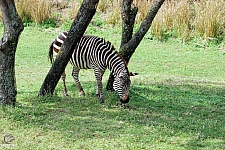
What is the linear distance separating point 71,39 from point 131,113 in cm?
168

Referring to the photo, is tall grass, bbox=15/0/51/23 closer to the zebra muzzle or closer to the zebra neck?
the zebra neck

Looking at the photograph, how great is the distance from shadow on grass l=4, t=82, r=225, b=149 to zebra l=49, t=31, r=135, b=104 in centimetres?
33

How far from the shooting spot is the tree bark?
7.83 metres

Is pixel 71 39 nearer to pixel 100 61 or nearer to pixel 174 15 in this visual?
pixel 100 61

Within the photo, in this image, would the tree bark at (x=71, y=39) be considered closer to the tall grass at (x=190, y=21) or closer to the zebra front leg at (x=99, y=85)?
the zebra front leg at (x=99, y=85)

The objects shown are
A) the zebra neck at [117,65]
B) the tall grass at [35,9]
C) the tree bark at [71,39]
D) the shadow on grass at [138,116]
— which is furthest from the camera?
the tall grass at [35,9]

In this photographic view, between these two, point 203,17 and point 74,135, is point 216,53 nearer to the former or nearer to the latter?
point 203,17

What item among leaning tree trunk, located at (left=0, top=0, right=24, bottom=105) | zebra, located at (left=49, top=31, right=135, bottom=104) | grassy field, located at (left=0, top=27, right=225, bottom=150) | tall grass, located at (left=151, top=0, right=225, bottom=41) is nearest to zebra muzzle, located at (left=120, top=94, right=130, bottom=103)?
zebra, located at (left=49, top=31, right=135, bottom=104)

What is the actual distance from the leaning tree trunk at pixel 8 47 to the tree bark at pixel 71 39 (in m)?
0.88

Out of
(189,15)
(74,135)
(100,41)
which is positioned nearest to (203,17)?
(189,15)

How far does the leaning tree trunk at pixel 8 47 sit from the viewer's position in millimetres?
7371

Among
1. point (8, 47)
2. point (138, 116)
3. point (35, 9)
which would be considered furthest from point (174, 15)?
point (8, 47)

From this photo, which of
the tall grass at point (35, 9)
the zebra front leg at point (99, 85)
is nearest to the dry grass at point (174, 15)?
the tall grass at point (35, 9)

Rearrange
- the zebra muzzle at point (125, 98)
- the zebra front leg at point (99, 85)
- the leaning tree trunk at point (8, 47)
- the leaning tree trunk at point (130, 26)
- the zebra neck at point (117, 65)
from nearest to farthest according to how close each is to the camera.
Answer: the leaning tree trunk at point (8, 47) → the zebra muzzle at point (125, 98) → the zebra neck at point (117, 65) → the zebra front leg at point (99, 85) → the leaning tree trunk at point (130, 26)
